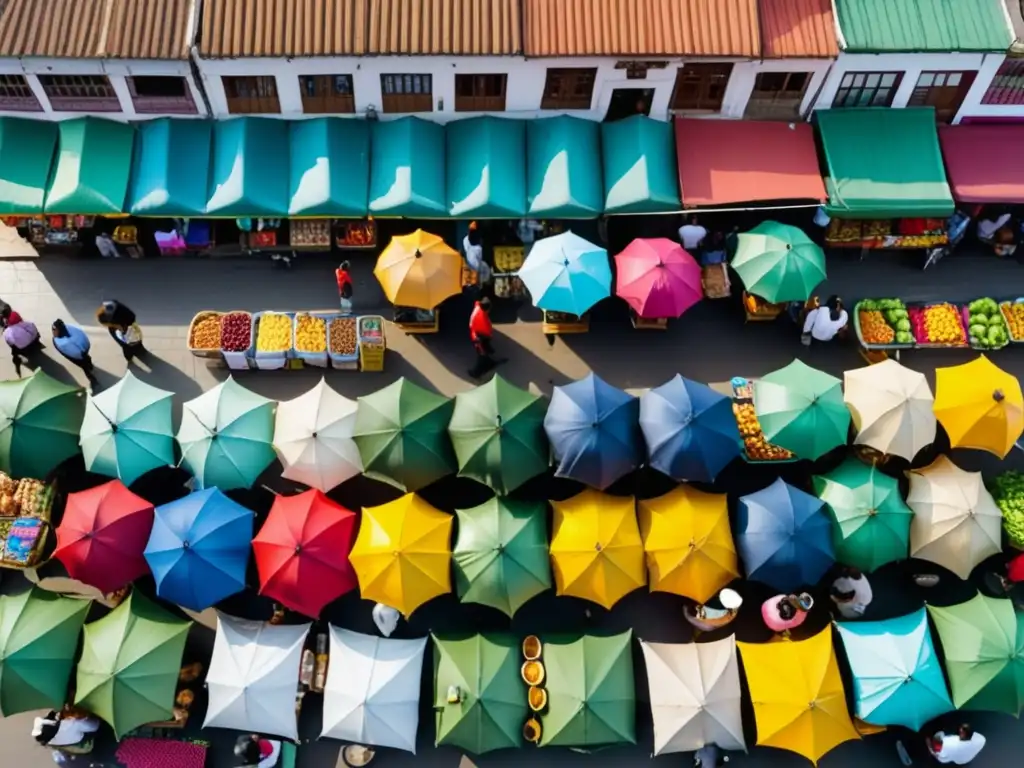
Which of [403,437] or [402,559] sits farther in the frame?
[403,437]

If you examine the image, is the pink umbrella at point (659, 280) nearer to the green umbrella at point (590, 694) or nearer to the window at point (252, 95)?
the green umbrella at point (590, 694)

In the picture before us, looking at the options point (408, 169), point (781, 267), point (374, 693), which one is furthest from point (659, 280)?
point (374, 693)

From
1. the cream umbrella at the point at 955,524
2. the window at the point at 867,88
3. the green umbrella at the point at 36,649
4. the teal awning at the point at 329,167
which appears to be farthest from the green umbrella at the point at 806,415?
the green umbrella at the point at 36,649

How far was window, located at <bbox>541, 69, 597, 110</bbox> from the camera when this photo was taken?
20.2 m

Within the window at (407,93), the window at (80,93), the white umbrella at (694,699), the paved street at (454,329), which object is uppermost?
the window at (407,93)

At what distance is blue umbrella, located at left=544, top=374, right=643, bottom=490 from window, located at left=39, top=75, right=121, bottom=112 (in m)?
13.3

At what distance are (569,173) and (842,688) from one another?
1297 cm

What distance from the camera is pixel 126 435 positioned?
17.1 metres

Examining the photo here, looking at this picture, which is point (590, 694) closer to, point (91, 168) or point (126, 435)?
point (126, 435)

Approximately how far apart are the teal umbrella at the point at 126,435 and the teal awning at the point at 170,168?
4.99 m

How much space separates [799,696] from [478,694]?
6.17 metres

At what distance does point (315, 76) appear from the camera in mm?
19906

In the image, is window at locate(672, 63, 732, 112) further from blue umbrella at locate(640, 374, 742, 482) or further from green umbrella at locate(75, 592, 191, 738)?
green umbrella at locate(75, 592, 191, 738)

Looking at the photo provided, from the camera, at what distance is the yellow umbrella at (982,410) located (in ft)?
58.7
